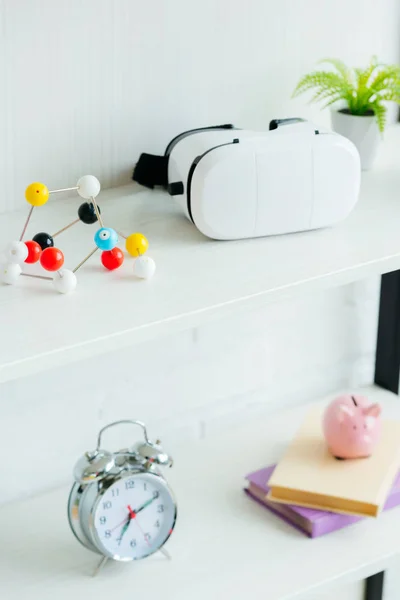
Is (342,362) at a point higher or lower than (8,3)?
lower

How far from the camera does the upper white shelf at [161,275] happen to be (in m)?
0.78

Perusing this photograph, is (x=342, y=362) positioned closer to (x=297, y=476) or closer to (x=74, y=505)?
(x=297, y=476)

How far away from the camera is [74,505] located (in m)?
1.04

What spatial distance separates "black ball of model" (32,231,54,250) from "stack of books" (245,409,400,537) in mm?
441

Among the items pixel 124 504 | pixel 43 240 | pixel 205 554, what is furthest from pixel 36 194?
pixel 205 554

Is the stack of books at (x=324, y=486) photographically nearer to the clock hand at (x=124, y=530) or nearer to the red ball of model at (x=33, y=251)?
the clock hand at (x=124, y=530)

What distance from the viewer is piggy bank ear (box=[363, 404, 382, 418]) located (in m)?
1.18

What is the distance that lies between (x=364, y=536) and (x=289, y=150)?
497 millimetres

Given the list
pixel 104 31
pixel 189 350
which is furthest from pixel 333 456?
pixel 104 31

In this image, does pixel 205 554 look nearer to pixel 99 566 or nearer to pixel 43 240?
pixel 99 566

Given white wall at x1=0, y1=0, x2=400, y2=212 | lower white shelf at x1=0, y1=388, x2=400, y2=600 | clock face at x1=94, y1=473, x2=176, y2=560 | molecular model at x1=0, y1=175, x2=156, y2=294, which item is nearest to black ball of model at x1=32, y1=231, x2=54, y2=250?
molecular model at x1=0, y1=175, x2=156, y2=294

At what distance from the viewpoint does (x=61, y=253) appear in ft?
2.84

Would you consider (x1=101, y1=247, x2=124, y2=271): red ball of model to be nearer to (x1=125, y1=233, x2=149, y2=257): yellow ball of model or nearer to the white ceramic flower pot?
(x1=125, y1=233, x2=149, y2=257): yellow ball of model

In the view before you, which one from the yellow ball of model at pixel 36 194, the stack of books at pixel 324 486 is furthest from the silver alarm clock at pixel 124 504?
the yellow ball of model at pixel 36 194
